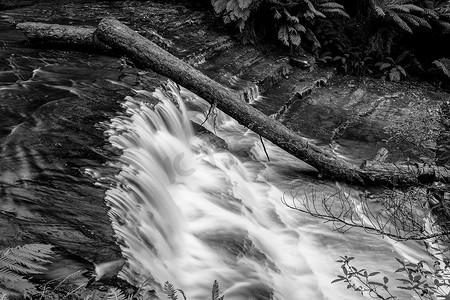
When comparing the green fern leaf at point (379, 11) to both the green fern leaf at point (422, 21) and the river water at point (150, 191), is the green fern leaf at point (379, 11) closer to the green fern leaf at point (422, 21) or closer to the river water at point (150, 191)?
the green fern leaf at point (422, 21)

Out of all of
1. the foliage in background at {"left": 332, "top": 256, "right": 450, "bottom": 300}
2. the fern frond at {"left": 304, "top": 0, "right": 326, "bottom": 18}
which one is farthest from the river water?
the fern frond at {"left": 304, "top": 0, "right": 326, "bottom": 18}

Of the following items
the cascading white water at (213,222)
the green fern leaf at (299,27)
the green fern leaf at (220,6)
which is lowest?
the cascading white water at (213,222)

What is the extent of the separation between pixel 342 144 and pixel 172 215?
4019 millimetres

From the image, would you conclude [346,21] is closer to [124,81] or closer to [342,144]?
[342,144]

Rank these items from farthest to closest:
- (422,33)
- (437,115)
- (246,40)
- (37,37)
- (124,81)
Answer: (422,33) < (246,40) < (437,115) < (37,37) < (124,81)

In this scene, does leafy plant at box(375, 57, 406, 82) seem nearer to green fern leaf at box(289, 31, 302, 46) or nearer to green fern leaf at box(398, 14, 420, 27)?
green fern leaf at box(398, 14, 420, 27)

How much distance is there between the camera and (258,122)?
6152 mm

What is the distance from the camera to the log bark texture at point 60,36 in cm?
727

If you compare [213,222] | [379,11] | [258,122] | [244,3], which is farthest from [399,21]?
[213,222]

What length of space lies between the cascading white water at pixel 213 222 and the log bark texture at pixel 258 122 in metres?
0.39

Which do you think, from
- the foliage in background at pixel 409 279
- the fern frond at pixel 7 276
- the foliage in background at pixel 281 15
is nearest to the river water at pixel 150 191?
the foliage in background at pixel 409 279

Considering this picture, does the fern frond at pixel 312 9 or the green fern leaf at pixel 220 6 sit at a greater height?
the fern frond at pixel 312 9

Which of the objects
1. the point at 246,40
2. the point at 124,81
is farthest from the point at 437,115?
the point at 124,81

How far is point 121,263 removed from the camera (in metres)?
3.26
